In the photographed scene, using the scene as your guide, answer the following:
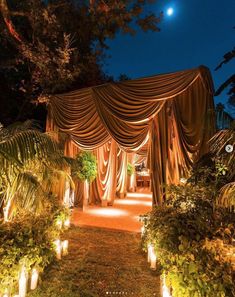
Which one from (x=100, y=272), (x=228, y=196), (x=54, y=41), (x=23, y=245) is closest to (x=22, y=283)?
(x=23, y=245)

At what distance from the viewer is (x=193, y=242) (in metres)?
2.23

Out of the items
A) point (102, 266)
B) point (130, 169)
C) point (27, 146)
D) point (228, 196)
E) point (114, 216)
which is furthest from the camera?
point (130, 169)

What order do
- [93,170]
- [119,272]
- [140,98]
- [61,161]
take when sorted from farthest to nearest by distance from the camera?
[93,170], [140,98], [61,161], [119,272]

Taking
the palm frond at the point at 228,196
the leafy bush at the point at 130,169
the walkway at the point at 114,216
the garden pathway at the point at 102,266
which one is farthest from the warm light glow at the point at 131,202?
the palm frond at the point at 228,196

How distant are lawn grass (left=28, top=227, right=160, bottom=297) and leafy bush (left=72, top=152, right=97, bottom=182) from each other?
1.88 metres

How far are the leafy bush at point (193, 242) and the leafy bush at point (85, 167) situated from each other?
2.80 metres

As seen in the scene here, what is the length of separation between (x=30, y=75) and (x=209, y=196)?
5.17 meters

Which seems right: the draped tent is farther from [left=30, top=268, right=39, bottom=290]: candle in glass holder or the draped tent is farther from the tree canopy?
[left=30, top=268, right=39, bottom=290]: candle in glass holder

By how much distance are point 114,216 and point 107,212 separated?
440mm

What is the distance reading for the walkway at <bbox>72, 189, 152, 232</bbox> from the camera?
5.29 m

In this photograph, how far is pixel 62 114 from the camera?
562 cm

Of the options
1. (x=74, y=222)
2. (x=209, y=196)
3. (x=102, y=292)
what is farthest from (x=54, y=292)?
(x=74, y=222)

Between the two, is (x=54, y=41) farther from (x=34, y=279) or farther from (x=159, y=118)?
(x=34, y=279)

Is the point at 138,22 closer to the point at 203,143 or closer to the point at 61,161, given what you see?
the point at 203,143
